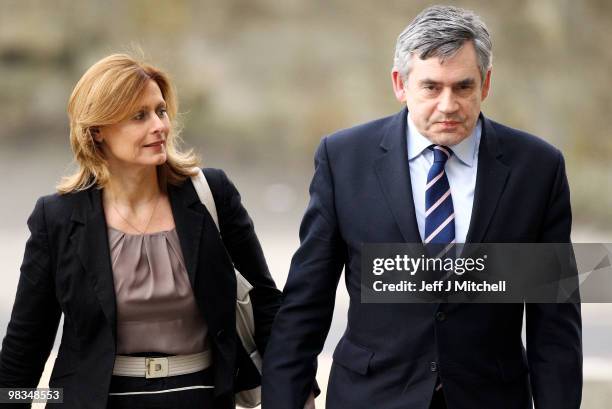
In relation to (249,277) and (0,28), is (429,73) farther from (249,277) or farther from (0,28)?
(0,28)

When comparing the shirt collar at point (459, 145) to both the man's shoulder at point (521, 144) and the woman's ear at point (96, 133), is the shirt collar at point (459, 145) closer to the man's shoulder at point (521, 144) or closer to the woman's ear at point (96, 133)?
the man's shoulder at point (521, 144)

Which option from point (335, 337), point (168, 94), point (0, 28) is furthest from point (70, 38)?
point (168, 94)

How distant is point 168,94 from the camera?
328 cm

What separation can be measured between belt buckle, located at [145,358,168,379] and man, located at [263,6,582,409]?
306 millimetres

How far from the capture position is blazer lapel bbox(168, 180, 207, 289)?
10.6 feet

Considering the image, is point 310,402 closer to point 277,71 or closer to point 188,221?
point 188,221

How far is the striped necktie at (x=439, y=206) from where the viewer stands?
285 centimetres

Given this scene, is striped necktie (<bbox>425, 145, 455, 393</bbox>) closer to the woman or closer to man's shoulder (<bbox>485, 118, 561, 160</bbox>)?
man's shoulder (<bbox>485, 118, 561, 160</bbox>)

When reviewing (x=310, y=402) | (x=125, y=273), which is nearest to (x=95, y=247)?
(x=125, y=273)

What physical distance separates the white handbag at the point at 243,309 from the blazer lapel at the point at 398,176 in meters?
0.58

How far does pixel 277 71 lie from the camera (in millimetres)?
16562

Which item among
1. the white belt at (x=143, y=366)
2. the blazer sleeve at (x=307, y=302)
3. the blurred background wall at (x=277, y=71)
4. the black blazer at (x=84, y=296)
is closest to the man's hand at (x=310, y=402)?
the blazer sleeve at (x=307, y=302)

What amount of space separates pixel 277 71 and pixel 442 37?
1390 cm

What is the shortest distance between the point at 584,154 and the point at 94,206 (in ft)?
40.1
